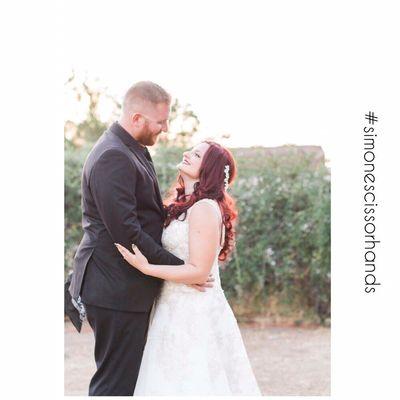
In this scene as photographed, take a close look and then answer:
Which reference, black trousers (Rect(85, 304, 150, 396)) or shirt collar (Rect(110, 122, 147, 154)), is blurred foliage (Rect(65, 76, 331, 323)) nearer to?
A: shirt collar (Rect(110, 122, 147, 154))

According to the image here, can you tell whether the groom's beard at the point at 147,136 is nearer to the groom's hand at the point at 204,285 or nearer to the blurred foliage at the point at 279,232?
the groom's hand at the point at 204,285

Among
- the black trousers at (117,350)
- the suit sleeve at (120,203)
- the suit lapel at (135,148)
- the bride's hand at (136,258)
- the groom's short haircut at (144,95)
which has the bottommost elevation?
the black trousers at (117,350)

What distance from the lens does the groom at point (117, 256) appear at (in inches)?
146

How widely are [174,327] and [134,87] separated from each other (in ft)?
4.30

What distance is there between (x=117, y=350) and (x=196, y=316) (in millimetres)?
446

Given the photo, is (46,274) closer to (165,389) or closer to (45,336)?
(45,336)

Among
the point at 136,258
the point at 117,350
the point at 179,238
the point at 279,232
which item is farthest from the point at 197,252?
the point at 279,232

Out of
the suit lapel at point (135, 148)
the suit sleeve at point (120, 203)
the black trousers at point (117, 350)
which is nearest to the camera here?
the suit sleeve at point (120, 203)

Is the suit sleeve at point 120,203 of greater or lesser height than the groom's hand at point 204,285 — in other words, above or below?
above

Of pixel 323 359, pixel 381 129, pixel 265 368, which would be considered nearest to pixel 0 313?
pixel 381 129

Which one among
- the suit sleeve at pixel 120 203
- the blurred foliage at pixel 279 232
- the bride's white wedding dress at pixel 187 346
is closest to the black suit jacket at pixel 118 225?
the suit sleeve at pixel 120 203

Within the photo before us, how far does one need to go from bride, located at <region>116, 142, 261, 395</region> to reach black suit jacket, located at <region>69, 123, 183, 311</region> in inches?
3.9

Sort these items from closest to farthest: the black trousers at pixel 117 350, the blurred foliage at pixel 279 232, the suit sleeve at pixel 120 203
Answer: the suit sleeve at pixel 120 203
the black trousers at pixel 117 350
the blurred foliage at pixel 279 232

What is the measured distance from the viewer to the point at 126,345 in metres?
3.80
